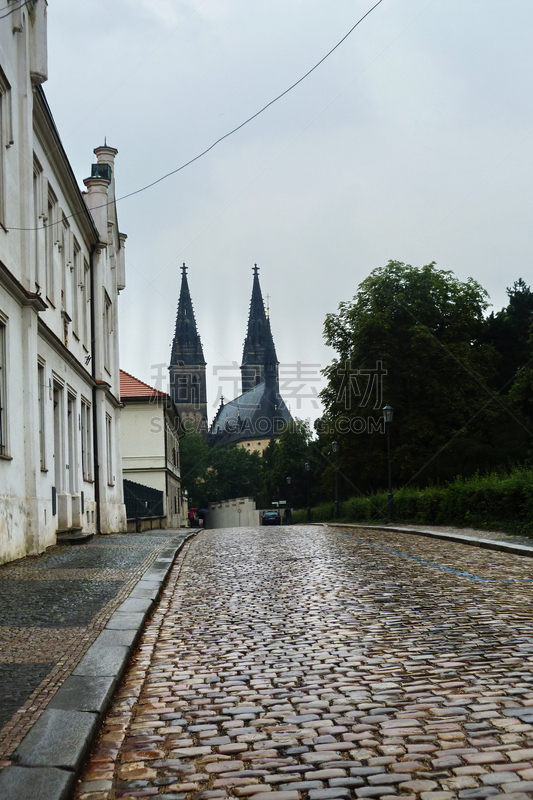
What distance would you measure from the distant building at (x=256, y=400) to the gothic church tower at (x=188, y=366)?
6.07 meters

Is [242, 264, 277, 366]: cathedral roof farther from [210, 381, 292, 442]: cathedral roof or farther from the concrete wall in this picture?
the concrete wall

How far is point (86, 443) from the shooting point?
24359mm

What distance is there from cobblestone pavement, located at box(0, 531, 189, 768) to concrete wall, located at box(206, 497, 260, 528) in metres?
74.3

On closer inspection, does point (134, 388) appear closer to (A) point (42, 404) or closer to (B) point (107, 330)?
(B) point (107, 330)

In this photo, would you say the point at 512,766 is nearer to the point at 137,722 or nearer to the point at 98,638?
the point at 137,722

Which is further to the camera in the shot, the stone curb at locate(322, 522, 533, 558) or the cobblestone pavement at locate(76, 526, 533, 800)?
the stone curb at locate(322, 522, 533, 558)

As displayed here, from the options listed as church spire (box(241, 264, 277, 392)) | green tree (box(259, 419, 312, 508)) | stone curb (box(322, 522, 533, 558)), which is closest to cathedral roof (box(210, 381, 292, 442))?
church spire (box(241, 264, 277, 392))

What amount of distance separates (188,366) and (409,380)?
115254 mm

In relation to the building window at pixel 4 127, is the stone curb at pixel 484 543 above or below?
below

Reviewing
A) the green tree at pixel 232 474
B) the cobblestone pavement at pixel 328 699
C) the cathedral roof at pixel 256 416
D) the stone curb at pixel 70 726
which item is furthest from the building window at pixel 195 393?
the stone curb at pixel 70 726

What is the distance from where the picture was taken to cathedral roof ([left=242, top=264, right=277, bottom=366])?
160m

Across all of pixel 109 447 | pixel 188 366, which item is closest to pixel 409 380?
pixel 109 447

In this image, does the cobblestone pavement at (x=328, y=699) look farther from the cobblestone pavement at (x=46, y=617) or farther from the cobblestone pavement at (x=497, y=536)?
the cobblestone pavement at (x=497, y=536)

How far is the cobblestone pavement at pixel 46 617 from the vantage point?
474 cm
